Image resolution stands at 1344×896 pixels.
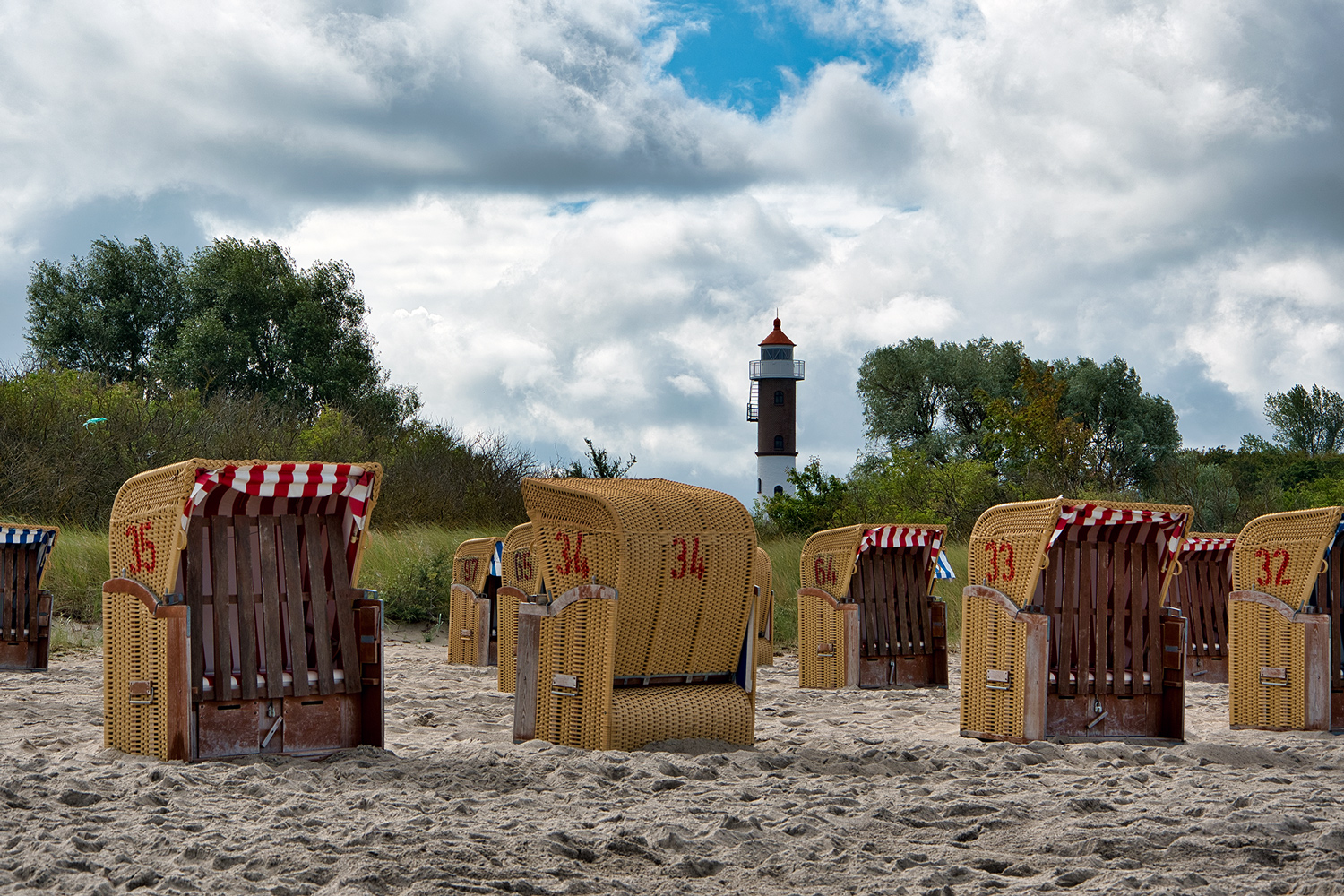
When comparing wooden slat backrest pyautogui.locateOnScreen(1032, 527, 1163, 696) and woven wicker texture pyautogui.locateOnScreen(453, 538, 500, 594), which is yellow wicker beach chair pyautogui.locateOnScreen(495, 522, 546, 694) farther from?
wooden slat backrest pyautogui.locateOnScreen(1032, 527, 1163, 696)

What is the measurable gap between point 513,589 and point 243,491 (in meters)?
4.53

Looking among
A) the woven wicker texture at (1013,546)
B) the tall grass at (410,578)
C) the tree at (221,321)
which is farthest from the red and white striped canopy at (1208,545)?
the tree at (221,321)

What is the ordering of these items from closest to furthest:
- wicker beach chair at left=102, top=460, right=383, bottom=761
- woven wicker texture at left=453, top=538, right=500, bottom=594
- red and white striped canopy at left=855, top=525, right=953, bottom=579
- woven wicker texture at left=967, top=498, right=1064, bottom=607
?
wicker beach chair at left=102, top=460, right=383, bottom=761
woven wicker texture at left=967, top=498, right=1064, bottom=607
red and white striped canopy at left=855, top=525, right=953, bottom=579
woven wicker texture at left=453, top=538, right=500, bottom=594

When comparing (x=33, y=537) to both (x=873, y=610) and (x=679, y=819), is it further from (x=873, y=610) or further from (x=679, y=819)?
(x=679, y=819)

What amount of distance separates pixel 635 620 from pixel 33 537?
7.26 meters

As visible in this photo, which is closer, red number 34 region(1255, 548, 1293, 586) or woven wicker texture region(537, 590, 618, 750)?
woven wicker texture region(537, 590, 618, 750)

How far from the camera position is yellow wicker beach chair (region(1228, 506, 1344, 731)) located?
866 centimetres

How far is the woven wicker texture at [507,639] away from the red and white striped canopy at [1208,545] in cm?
707

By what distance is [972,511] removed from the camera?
34.6 metres

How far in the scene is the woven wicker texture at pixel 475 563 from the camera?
12672mm

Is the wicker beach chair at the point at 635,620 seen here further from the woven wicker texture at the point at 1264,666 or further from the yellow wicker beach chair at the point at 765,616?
the yellow wicker beach chair at the point at 765,616

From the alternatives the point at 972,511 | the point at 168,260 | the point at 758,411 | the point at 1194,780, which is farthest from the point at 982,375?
the point at 1194,780

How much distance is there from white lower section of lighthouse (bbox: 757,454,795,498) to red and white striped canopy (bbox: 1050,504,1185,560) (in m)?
47.9

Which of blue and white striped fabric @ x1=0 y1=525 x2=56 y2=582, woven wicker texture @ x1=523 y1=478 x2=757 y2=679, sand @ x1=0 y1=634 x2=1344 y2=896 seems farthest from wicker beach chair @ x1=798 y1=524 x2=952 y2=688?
blue and white striped fabric @ x1=0 y1=525 x2=56 y2=582
